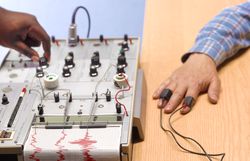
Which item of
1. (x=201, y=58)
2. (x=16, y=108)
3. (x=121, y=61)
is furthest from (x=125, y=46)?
(x=16, y=108)

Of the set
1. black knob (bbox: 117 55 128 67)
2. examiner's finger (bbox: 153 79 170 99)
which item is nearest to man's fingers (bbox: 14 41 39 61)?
black knob (bbox: 117 55 128 67)

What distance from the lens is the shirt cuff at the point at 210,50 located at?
4.07 ft

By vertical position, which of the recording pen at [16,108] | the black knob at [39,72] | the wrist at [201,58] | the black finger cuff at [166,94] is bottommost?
the recording pen at [16,108]

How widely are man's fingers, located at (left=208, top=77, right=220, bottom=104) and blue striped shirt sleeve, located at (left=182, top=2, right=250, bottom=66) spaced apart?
0.31ft

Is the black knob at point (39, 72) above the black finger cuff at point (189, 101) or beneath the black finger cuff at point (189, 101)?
above

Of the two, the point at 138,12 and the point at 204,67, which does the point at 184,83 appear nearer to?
Answer: the point at 204,67

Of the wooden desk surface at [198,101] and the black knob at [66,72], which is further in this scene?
the black knob at [66,72]

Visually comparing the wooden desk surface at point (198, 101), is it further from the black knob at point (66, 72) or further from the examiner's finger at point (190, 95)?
the black knob at point (66, 72)

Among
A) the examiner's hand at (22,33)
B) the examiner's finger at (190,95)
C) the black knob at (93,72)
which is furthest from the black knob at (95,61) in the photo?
the examiner's finger at (190,95)

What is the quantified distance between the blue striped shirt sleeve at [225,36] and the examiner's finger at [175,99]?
0.17 metres

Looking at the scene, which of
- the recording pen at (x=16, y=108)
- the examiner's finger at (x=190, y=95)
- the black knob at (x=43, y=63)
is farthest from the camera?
the black knob at (x=43, y=63)

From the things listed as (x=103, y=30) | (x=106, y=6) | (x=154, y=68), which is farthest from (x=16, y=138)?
(x=106, y=6)

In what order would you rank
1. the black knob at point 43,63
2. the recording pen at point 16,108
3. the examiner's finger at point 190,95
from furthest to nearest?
1. the black knob at point 43,63
2. the examiner's finger at point 190,95
3. the recording pen at point 16,108

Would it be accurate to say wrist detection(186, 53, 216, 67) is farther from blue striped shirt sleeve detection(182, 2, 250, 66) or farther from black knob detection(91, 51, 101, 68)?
black knob detection(91, 51, 101, 68)
